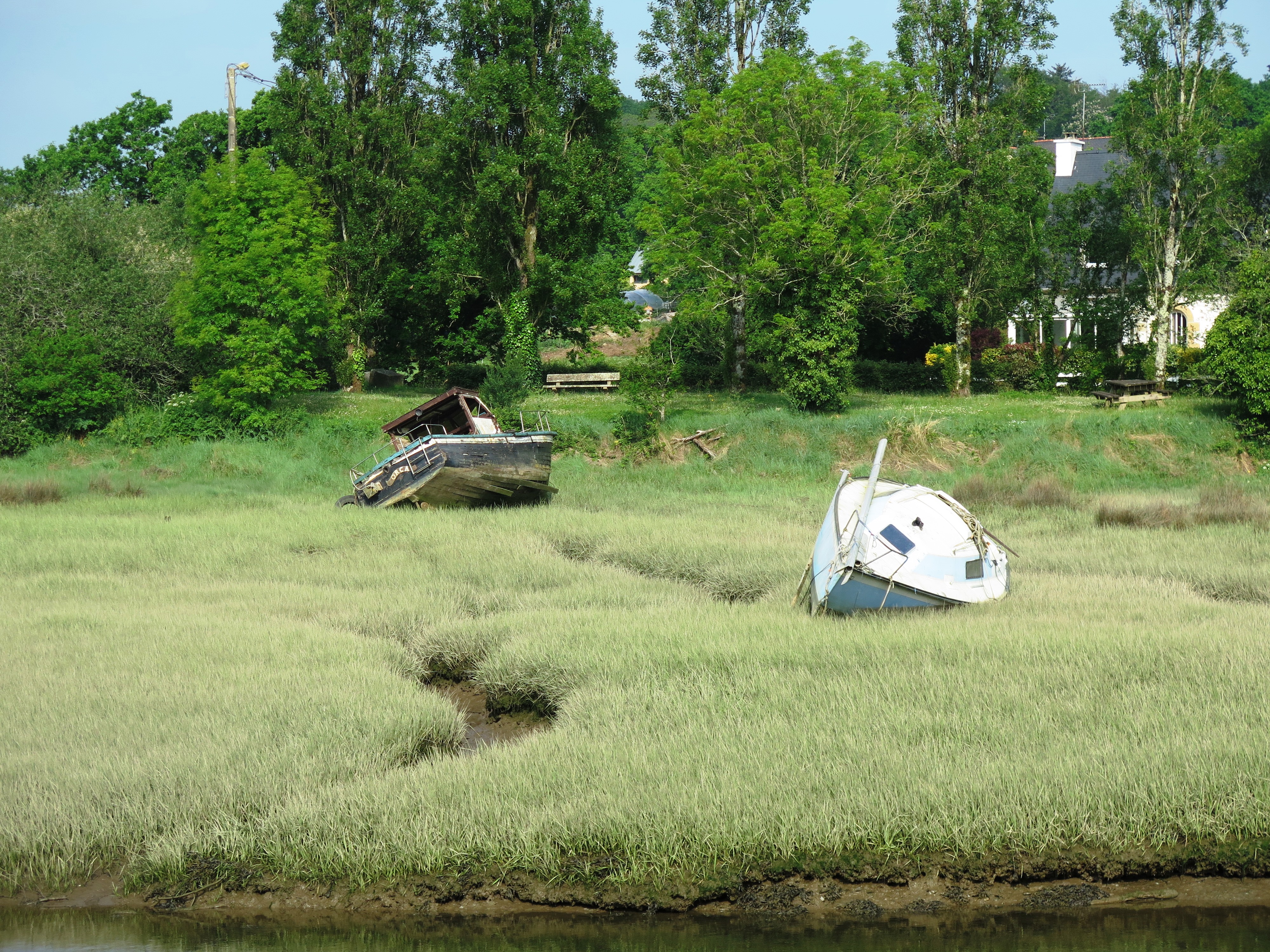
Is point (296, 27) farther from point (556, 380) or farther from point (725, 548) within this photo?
point (725, 548)

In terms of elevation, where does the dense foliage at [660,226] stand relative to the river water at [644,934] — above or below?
above

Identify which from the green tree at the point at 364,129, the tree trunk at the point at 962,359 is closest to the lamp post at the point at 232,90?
the green tree at the point at 364,129

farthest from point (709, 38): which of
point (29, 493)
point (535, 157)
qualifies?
point (29, 493)

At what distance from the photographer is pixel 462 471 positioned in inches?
1049

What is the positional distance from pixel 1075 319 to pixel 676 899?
1421 inches

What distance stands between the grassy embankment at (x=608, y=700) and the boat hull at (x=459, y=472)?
8.86 feet

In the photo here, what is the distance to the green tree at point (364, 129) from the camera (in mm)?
41750

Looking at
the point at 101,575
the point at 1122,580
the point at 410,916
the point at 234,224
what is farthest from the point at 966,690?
the point at 234,224

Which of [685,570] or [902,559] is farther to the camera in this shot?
[685,570]

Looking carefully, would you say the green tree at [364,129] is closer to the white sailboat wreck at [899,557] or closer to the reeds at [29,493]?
the reeds at [29,493]

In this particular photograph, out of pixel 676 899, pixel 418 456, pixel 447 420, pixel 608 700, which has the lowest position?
pixel 676 899

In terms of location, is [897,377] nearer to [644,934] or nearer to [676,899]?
[676,899]

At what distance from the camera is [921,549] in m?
15.3

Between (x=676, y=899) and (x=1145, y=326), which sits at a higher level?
(x=1145, y=326)
